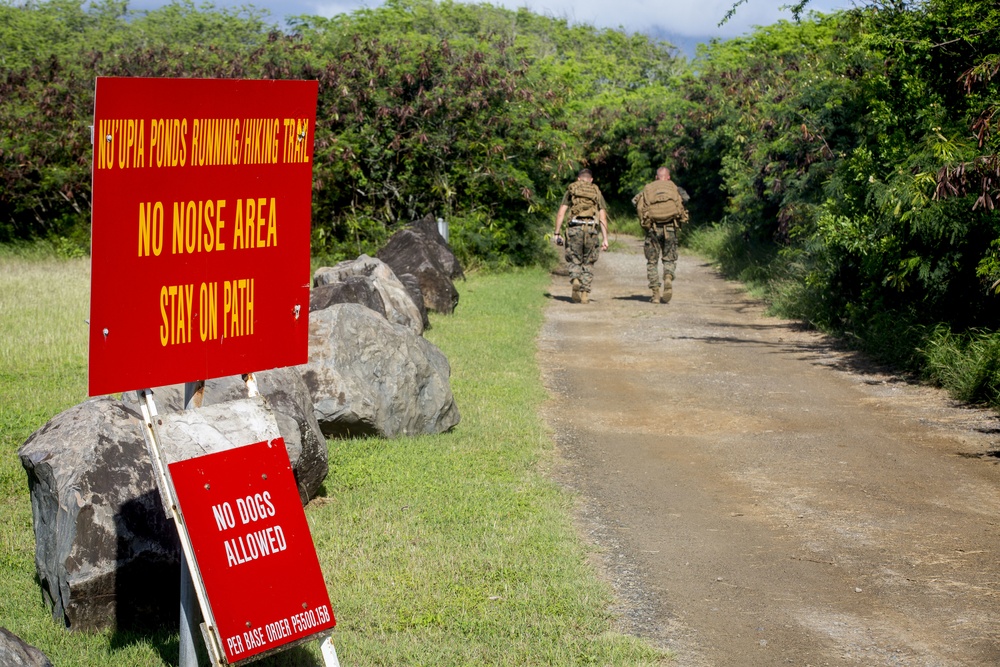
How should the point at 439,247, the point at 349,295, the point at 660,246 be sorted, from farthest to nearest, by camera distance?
the point at 439,247 < the point at 660,246 < the point at 349,295

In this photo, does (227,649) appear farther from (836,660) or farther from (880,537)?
(880,537)

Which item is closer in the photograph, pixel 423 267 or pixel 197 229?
pixel 197 229

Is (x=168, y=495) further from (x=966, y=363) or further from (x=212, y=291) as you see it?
(x=966, y=363)

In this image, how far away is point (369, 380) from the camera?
7.75 m

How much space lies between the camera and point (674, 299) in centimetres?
1695

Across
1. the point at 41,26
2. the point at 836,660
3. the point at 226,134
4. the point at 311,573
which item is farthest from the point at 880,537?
the point at 41,26

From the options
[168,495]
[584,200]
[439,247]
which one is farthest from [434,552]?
[439,247]

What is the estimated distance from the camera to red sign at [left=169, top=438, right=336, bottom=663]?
3.49 m

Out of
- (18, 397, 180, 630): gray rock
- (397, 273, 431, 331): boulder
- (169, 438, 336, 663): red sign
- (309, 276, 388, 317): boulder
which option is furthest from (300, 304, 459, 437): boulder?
(397, 273, 431, 331): boulder

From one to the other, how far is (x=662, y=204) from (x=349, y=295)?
265 inches

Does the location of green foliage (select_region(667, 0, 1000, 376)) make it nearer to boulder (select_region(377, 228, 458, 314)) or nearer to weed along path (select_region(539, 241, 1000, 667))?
weed along path (select_region(539, 241, 1000, 667))

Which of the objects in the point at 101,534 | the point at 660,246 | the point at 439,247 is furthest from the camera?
the point at 439,247

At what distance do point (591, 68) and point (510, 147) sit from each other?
1058 inches

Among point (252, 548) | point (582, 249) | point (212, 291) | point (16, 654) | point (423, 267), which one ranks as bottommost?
point (423, 267)
